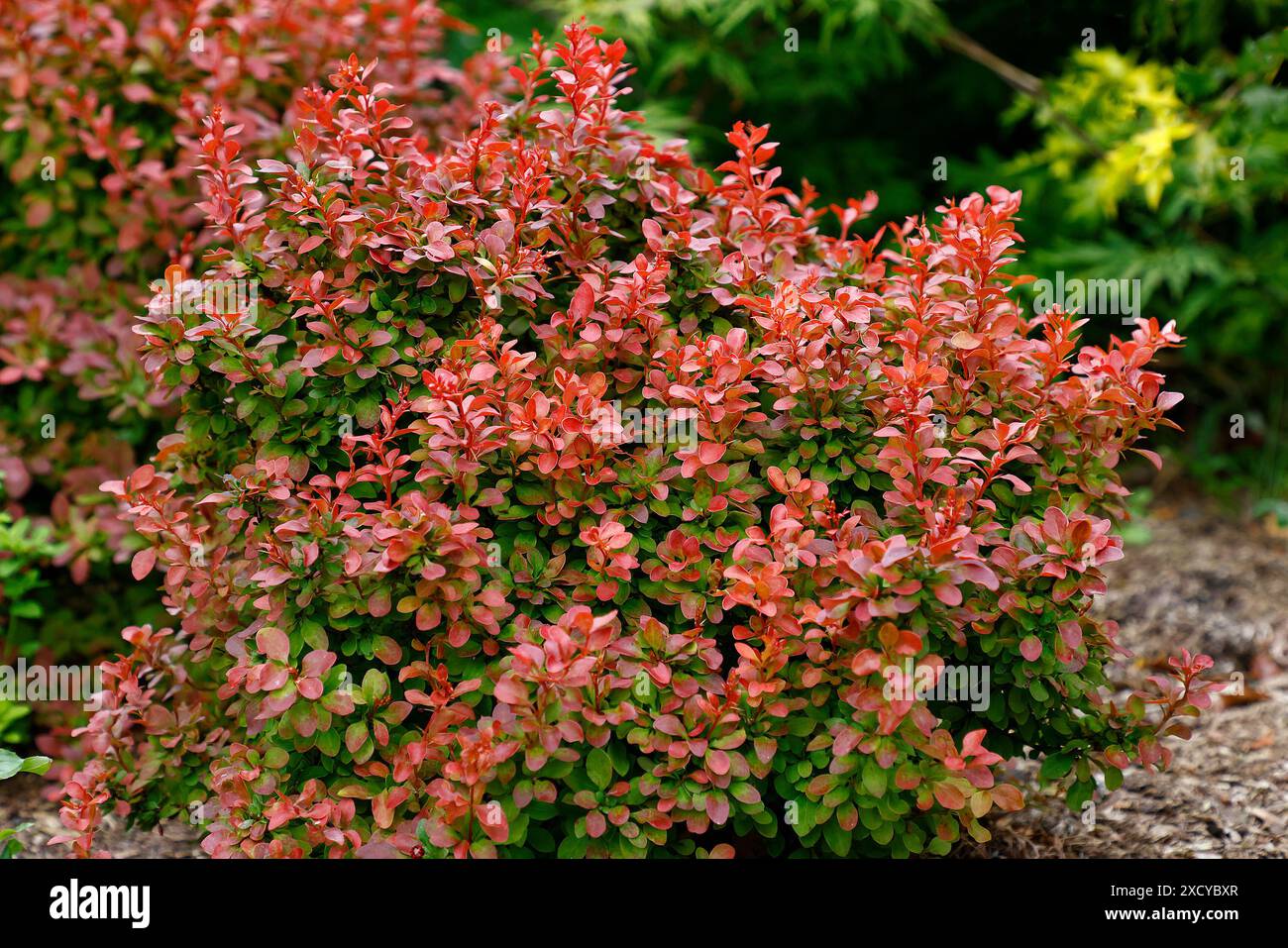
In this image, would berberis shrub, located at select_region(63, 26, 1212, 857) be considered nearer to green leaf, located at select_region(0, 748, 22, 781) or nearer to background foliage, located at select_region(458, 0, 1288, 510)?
green leaf, located at select_region(0, 748, 22, 781)

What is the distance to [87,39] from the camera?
10.9 ft

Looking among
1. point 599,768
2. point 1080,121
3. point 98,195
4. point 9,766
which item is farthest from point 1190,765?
point 98,195

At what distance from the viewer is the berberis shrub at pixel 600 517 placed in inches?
83.5

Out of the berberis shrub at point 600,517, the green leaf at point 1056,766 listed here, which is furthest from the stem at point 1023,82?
the green leaf at point 1056,766

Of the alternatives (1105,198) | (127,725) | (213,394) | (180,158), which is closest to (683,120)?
(1105,198)

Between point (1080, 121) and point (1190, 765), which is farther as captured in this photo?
point (1080, 121)

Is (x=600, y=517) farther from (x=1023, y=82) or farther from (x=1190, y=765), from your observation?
(x=1023, y=82)

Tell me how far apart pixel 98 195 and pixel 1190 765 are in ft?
12.1

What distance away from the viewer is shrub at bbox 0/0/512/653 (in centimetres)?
325

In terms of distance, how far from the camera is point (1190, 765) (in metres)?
3.14

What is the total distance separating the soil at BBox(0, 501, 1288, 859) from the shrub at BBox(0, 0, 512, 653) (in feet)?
2.44

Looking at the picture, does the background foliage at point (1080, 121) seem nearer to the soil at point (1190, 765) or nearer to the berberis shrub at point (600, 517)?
the soil at point (1190, 765)

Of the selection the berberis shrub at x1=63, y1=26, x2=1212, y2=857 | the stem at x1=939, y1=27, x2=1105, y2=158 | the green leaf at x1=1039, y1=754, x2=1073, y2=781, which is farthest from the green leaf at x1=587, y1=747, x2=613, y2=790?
the stem at x1=939, y1=27, x2=1105, y2=158

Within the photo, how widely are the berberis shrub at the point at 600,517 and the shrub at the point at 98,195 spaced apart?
2.76 ft
